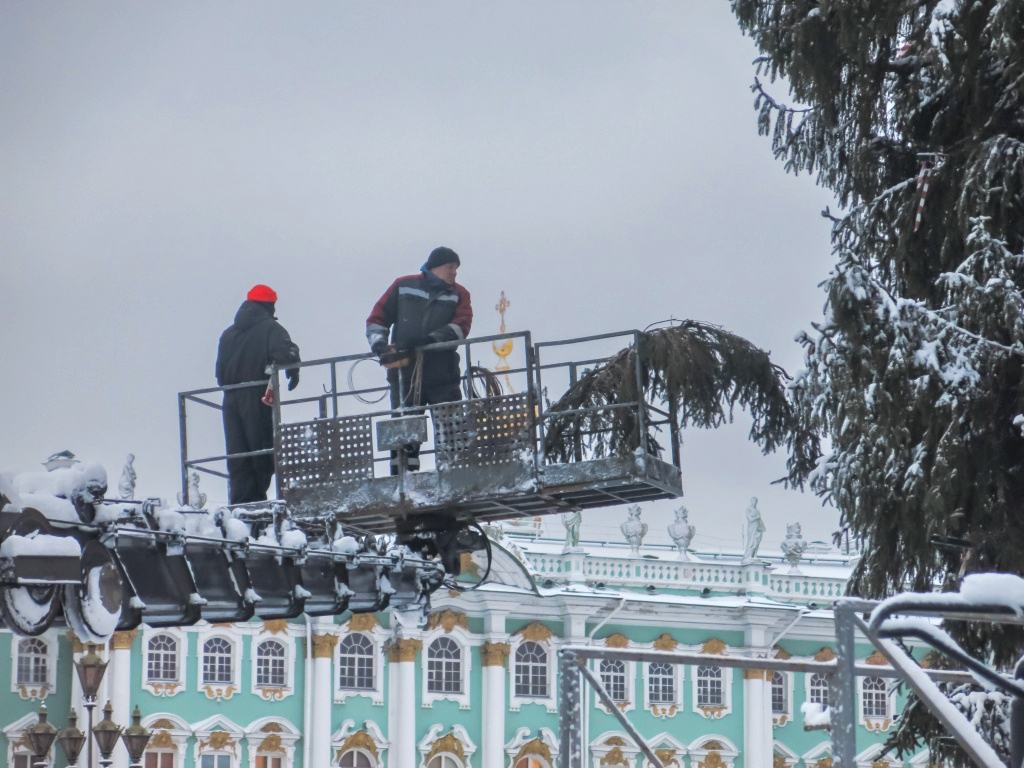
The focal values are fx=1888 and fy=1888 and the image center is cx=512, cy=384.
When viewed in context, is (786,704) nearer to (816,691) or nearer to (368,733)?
(816,691)

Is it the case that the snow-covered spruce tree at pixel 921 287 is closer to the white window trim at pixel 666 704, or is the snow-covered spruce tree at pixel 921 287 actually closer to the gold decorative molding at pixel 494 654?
the gold decorative molding at pixel 494 654

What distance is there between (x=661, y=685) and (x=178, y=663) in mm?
10664

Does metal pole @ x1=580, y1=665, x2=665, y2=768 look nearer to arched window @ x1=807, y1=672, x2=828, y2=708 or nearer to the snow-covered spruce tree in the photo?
the snow-covered spruce tree

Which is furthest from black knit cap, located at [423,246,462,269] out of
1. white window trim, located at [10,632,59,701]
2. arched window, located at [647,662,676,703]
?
arched window, located at [647,662,676,703]

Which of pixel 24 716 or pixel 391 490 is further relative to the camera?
pixel 24 716

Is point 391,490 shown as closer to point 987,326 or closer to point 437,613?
point 987,326

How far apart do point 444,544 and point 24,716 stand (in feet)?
87.0

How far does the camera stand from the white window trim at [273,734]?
38250 millimetres

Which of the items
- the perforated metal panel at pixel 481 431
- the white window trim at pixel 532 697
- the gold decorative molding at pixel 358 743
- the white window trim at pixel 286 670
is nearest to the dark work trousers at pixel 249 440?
the perforated metal panel at pixel 481 431

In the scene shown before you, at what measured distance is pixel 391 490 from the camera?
11758mm

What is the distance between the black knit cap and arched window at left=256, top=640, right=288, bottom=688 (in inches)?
1087

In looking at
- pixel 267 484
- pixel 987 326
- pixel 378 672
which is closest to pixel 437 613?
pixel 378 672

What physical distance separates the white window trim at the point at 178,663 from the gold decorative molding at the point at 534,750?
732 cm

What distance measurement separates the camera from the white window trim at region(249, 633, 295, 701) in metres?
38.5
